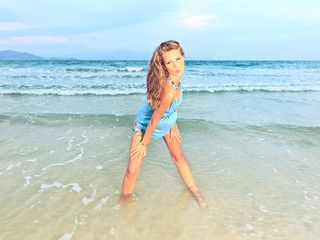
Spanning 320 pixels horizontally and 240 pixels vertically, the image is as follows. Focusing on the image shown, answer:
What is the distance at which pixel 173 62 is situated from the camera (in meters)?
2.40

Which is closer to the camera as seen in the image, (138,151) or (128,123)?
(138,151)

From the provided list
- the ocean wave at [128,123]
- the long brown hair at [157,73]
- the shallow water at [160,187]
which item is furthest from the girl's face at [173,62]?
the ocean wave at [128,123]

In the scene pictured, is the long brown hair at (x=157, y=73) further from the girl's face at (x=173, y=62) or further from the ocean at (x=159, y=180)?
the ocean at (x=159, y=180)

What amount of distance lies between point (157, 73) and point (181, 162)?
4.16 feet

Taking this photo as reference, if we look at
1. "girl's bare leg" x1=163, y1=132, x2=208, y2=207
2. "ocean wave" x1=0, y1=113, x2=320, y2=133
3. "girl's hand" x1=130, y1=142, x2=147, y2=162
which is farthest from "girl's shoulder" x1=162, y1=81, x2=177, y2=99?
"ocean wave" x1=0, y1=113, x2=320, y2=133

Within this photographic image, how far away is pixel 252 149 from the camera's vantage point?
15.9 feet

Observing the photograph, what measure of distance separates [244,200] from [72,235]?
2.14 metres

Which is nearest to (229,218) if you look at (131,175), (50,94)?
(131,175)

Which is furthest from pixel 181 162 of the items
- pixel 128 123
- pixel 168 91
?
pixel 128 123

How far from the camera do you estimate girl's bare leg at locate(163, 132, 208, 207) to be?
2.99m

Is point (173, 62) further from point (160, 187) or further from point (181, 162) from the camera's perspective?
point (160, 187)

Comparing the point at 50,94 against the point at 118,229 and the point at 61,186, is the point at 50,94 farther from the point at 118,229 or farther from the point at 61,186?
the point at 118,229

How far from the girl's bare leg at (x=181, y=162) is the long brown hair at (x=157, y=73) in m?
0.75

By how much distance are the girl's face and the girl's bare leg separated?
0.85 meters
